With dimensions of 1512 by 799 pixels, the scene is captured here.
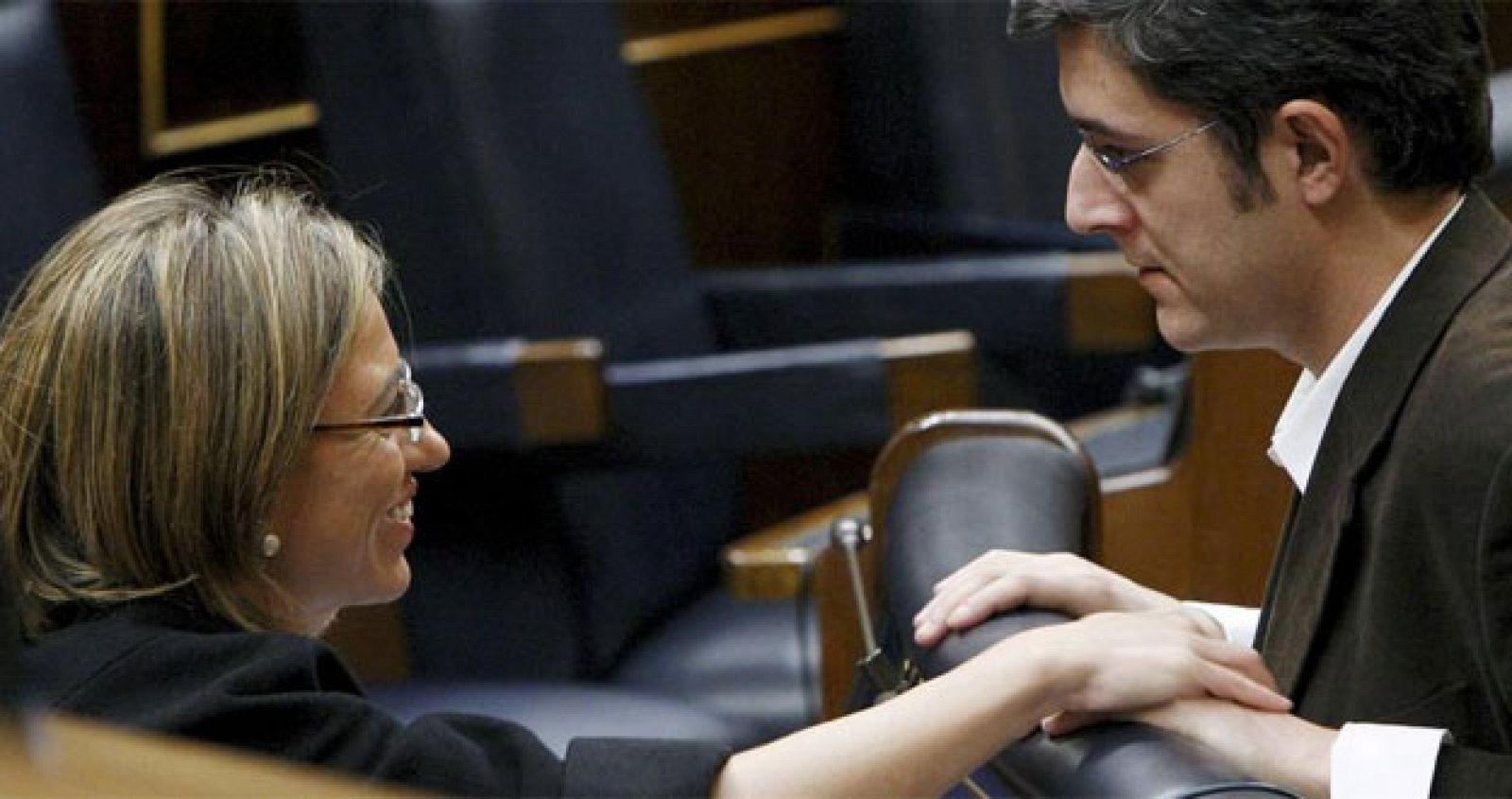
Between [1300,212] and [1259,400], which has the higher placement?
[1300,212]

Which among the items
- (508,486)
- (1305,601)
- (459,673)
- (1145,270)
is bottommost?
(459,673)

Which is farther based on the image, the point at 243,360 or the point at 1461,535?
the point at 243,360

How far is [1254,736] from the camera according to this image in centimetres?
86

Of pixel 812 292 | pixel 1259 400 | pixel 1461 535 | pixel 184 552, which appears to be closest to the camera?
pixel 1461 535

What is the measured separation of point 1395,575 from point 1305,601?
6 centimetres

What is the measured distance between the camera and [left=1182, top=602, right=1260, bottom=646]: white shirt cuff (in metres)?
1.10

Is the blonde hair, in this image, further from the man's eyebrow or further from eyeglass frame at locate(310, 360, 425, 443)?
the man's eyebrow

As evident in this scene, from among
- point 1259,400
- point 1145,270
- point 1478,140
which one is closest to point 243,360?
point 1145,270

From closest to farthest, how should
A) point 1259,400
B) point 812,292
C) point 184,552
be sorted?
1. point 184,552
2. point 1259,400
3. point 812,292

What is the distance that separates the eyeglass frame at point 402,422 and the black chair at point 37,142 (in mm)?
621

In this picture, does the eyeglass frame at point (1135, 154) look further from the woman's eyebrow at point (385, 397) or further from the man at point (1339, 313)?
the woman's eyebrow at point (385, 397)

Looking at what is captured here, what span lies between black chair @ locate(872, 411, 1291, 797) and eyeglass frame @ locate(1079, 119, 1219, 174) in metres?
0.16

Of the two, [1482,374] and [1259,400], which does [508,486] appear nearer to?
[1259,400]

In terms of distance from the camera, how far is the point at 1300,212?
0.98m
